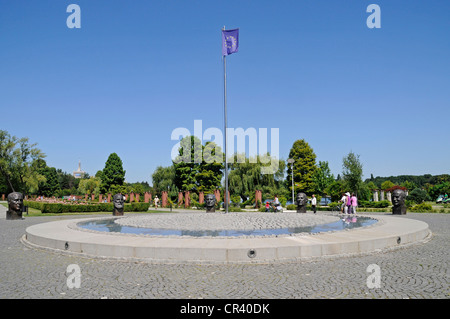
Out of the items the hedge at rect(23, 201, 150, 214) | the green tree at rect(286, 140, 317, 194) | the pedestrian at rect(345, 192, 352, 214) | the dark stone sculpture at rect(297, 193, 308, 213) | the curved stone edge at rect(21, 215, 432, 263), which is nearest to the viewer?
the curved stone edge at rect(21, 215, 432, 263)

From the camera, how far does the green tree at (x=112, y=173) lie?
224 ft

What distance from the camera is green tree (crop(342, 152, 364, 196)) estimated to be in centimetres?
3944

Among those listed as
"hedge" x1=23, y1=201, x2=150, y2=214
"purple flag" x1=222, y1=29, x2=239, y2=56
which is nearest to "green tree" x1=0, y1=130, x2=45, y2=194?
"hedge" x1=23, y1=201, x2=150, y2=214

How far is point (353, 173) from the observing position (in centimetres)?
3962

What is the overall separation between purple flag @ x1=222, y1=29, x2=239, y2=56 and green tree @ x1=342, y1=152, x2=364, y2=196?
87.7ft

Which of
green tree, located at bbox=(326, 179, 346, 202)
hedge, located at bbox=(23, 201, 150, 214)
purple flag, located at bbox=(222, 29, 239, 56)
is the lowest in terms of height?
hedge, located at bbox=(23, 201, 150, 214)

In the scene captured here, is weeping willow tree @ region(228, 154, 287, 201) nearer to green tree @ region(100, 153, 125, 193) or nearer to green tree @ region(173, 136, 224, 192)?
Answer: green tree @ region(173, 136, 224, 192)

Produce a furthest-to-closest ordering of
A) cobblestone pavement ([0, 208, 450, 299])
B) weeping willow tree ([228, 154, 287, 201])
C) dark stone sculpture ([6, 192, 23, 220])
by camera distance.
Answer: weeping willow tree ([228, 154, 287, 201])
dark stone sculpture ([6, 192, 23, 220])
cobblestone pavement ([0, 208, 450, 299])

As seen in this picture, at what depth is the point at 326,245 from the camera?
8.20m

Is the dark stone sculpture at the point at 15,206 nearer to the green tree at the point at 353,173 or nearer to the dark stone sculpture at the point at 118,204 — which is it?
the dark stone sculpture at the point at 118,204
